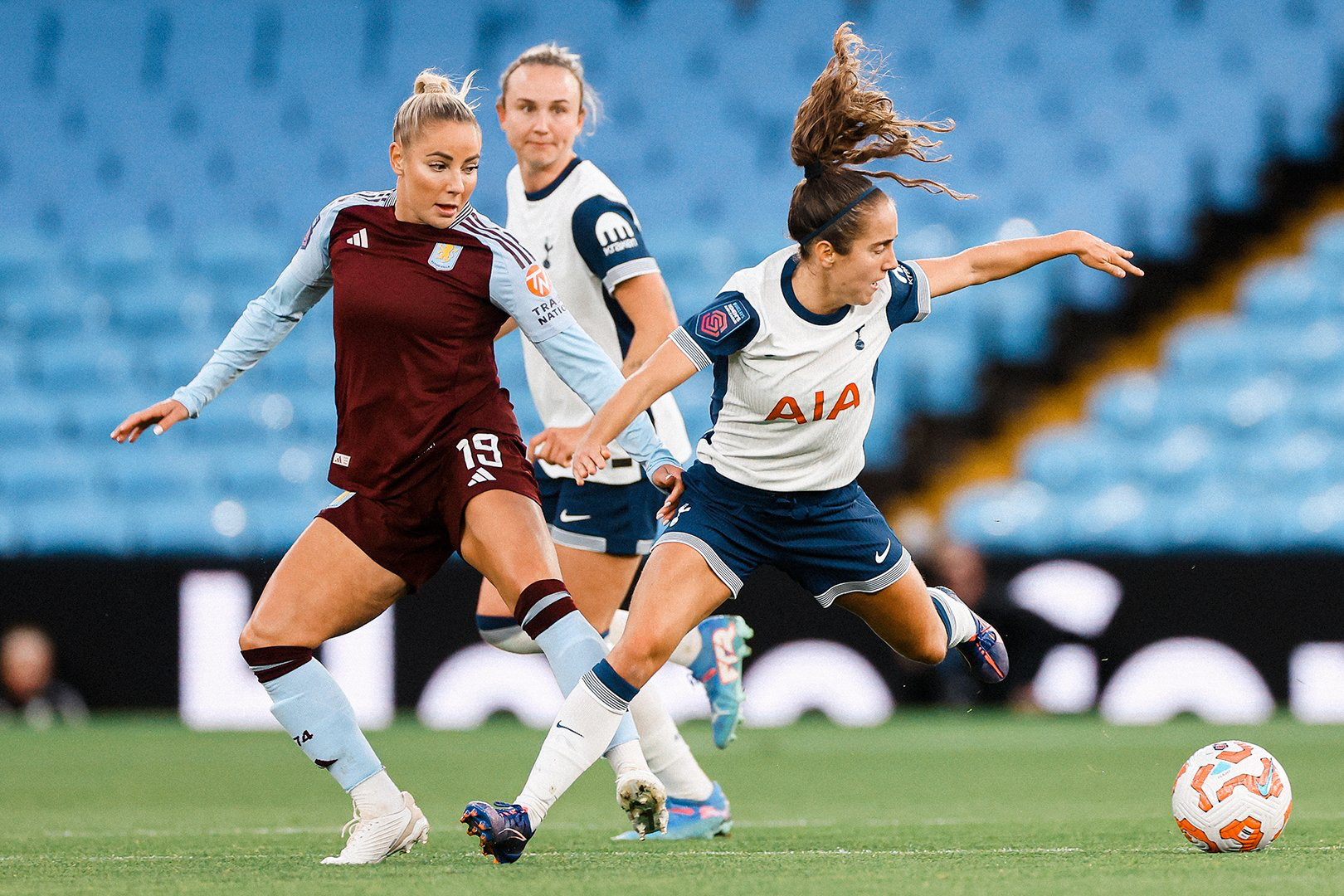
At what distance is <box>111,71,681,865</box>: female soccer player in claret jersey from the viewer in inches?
161

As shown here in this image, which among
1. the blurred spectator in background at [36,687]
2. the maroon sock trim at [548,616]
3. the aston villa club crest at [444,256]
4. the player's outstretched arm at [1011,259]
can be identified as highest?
the player's outstretched arm at [1011,259]

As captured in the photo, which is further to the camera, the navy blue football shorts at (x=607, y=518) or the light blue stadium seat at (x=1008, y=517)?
the light blue stadium seat at (x=1008, y=517)


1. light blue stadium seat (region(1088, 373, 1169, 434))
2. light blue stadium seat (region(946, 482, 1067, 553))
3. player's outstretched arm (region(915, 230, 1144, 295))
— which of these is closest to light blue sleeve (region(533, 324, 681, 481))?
player's outstretched arm (region(915, 230, 1144, 295))

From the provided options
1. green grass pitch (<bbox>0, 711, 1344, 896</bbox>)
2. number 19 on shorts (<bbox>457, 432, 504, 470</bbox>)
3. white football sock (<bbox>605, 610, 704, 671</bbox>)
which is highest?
number 19 on shorts (<bbox>457, 432, 504, 470</bbox>)

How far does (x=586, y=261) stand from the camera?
195 inches

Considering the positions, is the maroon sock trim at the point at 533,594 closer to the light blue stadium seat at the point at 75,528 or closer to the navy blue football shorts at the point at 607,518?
the navy blue football shorts at the point at 607,518

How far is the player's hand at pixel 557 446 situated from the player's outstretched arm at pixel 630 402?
Result: 0.29m

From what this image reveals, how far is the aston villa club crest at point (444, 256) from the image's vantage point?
13.7ft

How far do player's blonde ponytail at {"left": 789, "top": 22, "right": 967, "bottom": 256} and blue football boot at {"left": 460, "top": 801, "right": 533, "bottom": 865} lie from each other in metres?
1.55

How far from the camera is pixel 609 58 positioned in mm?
11922

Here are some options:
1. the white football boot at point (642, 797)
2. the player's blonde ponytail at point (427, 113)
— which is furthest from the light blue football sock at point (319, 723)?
the player's blonde ponytail at point (427, 113)

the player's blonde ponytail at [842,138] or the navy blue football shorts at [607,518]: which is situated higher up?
the player's blonde ponytail at [842,138]

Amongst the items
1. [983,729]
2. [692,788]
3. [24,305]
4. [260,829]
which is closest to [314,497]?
[24,305]

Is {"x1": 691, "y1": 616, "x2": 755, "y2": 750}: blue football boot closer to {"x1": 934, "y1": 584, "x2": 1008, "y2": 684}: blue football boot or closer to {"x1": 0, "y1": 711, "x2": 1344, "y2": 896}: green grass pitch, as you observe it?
{"x1": 0, "y1": 711, "x2": 1344, "y2": 896}: green grass pitch
